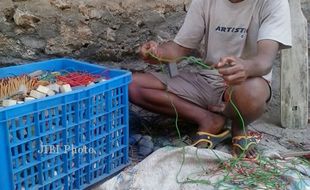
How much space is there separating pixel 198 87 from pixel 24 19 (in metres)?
0.83

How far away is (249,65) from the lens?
1.76 m

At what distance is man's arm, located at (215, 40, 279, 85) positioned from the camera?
1637 mm

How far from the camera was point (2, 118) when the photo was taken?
138 cm

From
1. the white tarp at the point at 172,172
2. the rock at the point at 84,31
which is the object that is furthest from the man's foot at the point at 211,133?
the rock at the point at 84,31

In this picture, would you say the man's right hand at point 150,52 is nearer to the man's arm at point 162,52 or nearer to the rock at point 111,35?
the man's arm at point 162,52

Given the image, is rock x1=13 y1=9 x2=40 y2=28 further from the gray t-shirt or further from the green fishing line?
the green fishing line

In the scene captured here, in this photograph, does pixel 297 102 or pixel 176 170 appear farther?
pixel 297 102

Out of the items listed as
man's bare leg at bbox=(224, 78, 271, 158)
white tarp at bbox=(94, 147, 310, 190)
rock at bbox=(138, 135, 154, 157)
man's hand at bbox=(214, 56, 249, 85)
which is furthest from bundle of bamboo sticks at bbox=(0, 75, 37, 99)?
man's bare leg at bbox=(224, 78, 271, 158)

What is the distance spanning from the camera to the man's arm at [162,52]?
197 cm

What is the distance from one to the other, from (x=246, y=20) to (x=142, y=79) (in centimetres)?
50

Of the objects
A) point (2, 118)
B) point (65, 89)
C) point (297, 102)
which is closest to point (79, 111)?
point (65, 89)

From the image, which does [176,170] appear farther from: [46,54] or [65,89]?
[46,54]

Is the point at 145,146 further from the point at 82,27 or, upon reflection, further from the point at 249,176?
the point at 82,27

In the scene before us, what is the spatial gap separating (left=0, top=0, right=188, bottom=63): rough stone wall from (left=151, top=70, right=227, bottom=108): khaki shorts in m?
0.33
